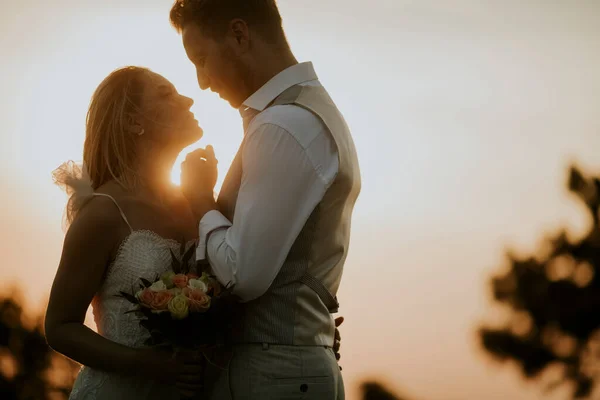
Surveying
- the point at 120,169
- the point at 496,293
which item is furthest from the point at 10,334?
the point at 120,169

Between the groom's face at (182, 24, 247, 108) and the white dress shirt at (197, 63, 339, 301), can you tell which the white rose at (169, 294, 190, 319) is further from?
the groom's face at (182, 24, 247, 108)

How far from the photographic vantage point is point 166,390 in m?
5.45

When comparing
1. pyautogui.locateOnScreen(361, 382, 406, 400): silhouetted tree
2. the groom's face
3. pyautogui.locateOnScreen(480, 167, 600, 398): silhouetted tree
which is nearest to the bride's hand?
the groom's face

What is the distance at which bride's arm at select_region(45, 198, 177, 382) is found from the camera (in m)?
5.23

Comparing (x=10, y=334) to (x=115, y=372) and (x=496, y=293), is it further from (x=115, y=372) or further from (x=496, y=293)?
(x=115, y=372)

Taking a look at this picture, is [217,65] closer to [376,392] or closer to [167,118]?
[167,118]

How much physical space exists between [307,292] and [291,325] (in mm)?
166

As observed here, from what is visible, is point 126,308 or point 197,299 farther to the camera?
point 126,308

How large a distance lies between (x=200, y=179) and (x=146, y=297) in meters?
0.63

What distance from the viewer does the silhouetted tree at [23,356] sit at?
33750 mm

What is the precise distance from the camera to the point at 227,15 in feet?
16.7

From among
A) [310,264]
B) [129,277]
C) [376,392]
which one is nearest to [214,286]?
[310,264]

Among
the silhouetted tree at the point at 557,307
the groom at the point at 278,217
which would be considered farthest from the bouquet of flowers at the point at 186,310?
the silhouetted tree at the point at 557,307

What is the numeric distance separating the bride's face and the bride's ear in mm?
18
